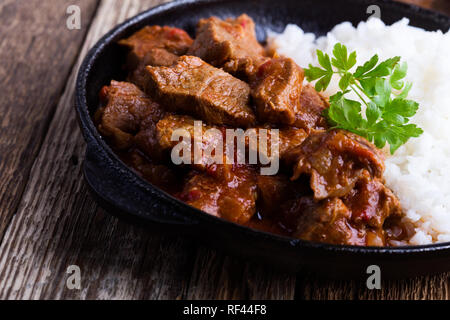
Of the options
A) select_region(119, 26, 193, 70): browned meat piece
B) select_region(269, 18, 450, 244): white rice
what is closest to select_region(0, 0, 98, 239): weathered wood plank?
select_region(119, 26, 193, 70): browned meat piece

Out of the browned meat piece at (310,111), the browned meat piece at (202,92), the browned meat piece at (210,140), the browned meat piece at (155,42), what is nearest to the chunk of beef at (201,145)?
the browned meat piece at (210,140)

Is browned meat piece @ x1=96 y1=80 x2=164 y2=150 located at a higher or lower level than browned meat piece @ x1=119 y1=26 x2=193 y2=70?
lower

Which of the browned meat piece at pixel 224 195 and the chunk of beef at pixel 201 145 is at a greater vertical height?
the chunk of beef at pixel 201 145

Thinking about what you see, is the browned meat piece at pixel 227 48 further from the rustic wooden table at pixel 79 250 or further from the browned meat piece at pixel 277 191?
the rustic wooden table at pixel 79 250

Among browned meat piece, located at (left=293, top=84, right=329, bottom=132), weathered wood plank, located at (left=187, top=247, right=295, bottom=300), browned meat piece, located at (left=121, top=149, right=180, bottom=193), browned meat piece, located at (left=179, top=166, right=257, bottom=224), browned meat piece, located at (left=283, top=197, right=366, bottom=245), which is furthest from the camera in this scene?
browned meat piece, located at (left=293, top=84, right=329, bottom=132)

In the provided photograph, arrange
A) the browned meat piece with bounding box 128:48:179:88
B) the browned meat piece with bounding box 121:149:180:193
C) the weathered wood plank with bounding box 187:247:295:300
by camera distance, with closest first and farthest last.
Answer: the weathered wood plank with bounding box 187:247:295:300, the browned meat piece with bounding box 121:149:180:193, the browned meat piece with bounding box 128:48:179:88

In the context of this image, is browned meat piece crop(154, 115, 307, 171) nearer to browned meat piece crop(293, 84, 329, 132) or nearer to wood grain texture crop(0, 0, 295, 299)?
browned meat piece crop(293, 84, 329, 132)

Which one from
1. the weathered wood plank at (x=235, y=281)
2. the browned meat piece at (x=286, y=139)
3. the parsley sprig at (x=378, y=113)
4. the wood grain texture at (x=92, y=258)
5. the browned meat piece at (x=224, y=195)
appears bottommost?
the weathered wood plank at (x=235, y=281)
